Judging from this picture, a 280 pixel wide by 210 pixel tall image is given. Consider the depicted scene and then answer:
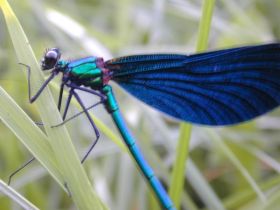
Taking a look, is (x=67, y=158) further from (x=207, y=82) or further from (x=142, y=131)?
(x=142, y=131)

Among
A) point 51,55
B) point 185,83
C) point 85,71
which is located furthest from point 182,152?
point 51,55

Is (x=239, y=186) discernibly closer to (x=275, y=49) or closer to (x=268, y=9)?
(x=275, y=49)

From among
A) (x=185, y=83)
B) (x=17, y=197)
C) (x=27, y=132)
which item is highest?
(x=185, y=83)

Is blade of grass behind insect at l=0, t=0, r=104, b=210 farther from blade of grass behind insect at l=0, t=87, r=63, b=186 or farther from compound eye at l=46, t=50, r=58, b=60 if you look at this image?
compound eye at l=46, t=50, r=58, b=60

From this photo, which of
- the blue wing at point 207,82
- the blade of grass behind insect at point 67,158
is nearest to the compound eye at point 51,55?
the blue wing at point 207,82

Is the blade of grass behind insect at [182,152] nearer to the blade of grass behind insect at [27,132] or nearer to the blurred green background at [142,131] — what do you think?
the blurred green background at [142,131]

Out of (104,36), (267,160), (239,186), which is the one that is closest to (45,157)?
(267,160)
